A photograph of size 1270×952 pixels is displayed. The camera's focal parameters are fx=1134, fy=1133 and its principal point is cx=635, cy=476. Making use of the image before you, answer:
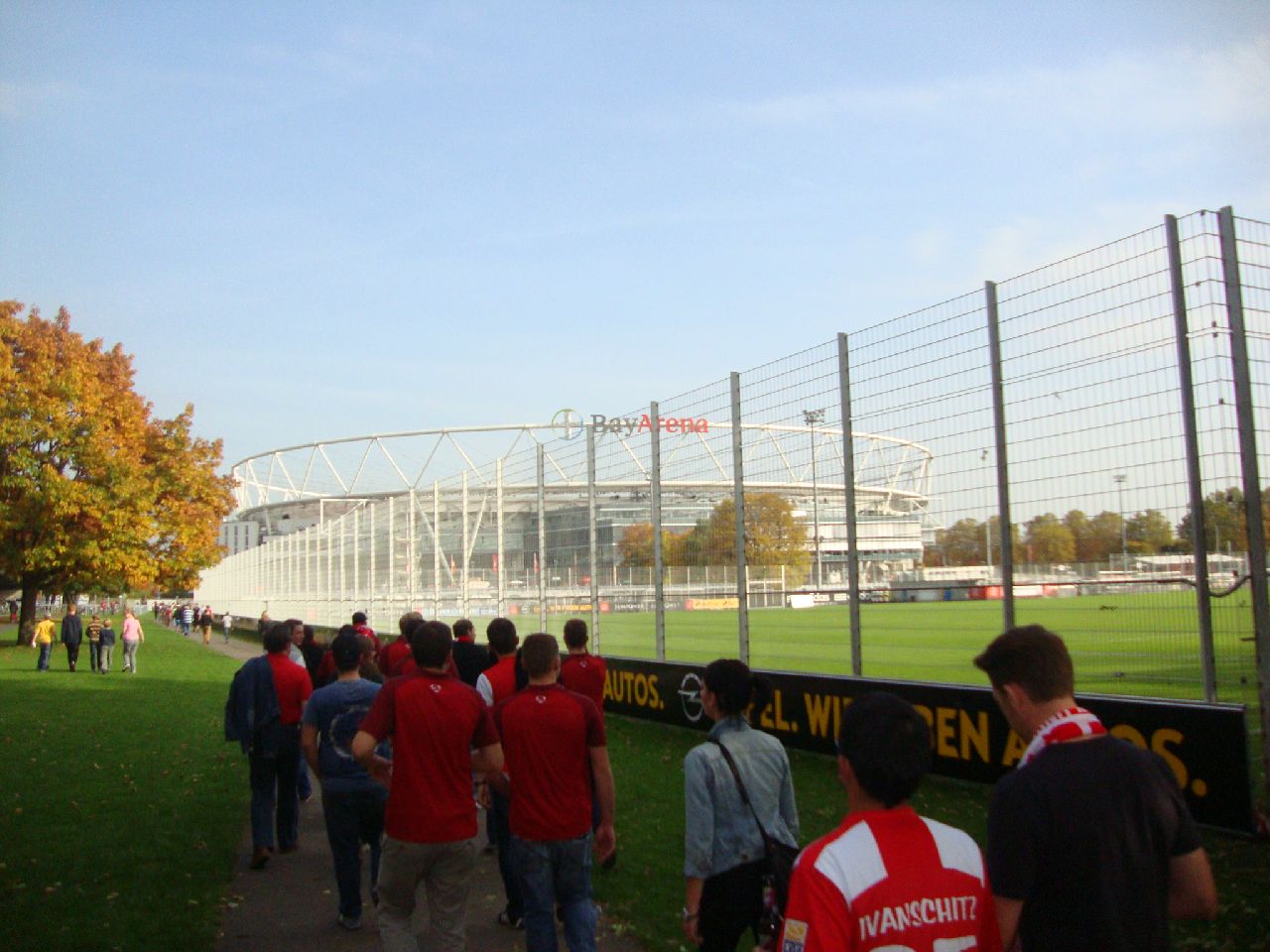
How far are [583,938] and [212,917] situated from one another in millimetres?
2927

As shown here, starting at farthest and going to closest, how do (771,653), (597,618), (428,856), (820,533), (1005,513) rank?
(597,618), (771,653), (820,533), (1005,513), (428,856)

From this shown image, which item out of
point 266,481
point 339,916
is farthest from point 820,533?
point 266,481

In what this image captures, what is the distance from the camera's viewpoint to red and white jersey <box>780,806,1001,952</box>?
2297mm

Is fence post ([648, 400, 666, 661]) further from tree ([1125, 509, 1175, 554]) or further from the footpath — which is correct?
tree ([1125, 509, 1175, 554])

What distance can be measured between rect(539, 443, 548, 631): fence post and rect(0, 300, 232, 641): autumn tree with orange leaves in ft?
77.7

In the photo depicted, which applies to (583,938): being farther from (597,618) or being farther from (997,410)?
(597,618)

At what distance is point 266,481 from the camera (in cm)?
14112

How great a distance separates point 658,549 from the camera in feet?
46.9

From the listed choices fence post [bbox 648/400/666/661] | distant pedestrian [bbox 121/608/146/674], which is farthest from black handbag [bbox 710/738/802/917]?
distant pedestrian [bbox 121/608/146/674]

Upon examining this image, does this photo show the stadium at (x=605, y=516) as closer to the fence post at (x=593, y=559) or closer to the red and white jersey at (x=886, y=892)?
the fence post at (x=593, y=559)

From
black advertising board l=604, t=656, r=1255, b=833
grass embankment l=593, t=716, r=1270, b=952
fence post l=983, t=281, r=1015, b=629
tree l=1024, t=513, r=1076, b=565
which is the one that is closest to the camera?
Result: grass embankment l=593, t=716, r=1270, b=952

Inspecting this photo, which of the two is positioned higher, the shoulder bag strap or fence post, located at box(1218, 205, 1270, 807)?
fence post, located at box(1218, 205, 1270, 807)

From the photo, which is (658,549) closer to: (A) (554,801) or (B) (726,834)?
(A) (554,801)

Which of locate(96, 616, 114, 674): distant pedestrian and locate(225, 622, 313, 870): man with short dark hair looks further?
locate(96, 616, 114, 674): distant pedestrian
